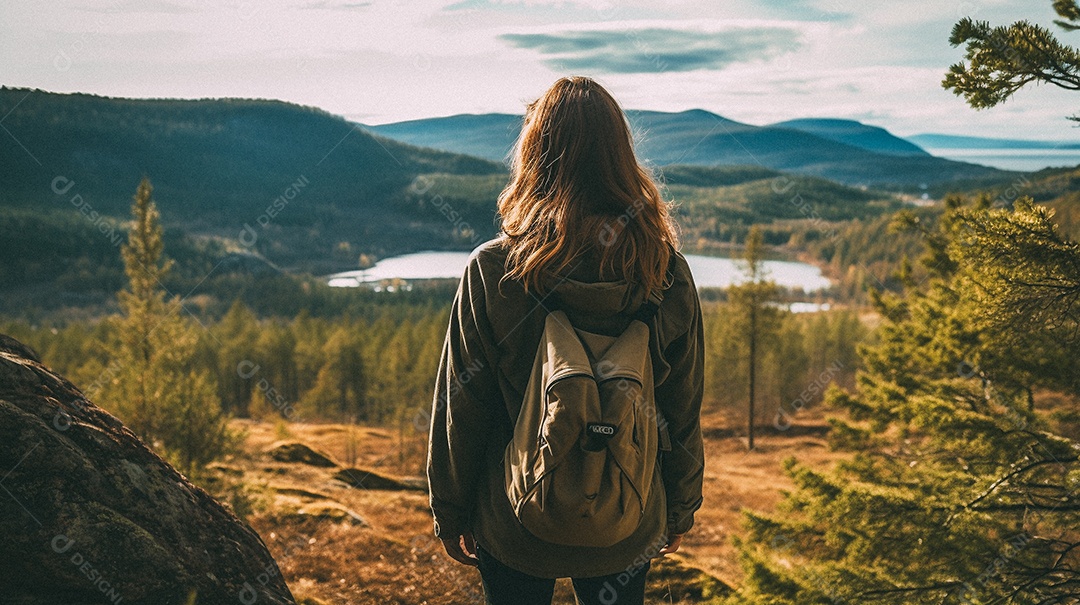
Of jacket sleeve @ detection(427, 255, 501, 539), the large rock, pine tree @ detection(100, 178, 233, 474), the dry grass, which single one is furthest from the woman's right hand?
pine tree @ detection(100, 178, 233, 474)

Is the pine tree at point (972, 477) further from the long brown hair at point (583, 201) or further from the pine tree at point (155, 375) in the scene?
the pine tree at point (155, 375)

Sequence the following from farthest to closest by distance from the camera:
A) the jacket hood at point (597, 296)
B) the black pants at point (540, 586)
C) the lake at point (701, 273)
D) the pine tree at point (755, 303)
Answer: the lake at point (701, 273)
the pine tree at point (755, 303)
the black pants at point (540, 586)
the jacket hood at point (597, 296)

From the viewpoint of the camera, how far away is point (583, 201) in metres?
2.51

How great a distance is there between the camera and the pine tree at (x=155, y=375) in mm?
17453

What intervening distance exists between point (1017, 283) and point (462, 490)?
3.62 m

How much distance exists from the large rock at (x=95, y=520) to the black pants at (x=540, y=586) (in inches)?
66.7

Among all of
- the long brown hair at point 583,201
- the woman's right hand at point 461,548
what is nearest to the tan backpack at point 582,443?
the long brown hair at point 583,201

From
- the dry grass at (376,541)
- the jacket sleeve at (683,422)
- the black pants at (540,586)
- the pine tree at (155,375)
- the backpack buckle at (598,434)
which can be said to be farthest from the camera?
the pine tree at (155,375)

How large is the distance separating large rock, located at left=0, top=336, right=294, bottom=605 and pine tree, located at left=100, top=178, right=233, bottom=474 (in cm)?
1448

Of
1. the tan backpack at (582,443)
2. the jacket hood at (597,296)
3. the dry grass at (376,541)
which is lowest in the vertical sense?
the dry grass at (376,541)


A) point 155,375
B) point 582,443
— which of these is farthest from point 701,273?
point 582,443

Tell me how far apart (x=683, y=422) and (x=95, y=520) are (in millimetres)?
2736

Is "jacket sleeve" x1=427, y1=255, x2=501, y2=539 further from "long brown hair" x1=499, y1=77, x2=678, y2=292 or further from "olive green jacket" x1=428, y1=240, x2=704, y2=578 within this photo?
"long brown hair" x1=499, y1=77, x2=678, y2=292

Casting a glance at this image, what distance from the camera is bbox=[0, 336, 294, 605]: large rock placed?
313cm
